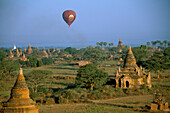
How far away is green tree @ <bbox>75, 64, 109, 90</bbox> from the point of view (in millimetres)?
38938

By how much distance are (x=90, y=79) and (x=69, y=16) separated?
27.5 ft

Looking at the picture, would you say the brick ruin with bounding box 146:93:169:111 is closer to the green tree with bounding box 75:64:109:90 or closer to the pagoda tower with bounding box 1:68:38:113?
the green tree with bounding box 75:64:109:90

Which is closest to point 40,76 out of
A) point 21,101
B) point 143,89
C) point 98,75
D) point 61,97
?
point 98,75

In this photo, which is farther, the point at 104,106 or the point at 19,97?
the point at 104,106

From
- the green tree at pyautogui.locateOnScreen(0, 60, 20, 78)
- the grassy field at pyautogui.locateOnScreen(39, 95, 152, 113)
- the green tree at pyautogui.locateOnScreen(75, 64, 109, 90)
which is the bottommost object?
the grassy field at pyautogui.locateOnScreen(39, 95, 152, 113)

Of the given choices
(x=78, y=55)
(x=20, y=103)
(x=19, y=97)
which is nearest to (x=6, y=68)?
(x=19, y=97)

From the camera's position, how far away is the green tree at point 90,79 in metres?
38.9

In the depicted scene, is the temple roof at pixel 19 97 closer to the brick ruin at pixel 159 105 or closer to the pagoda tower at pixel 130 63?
the brick ruin at pixel 159 105

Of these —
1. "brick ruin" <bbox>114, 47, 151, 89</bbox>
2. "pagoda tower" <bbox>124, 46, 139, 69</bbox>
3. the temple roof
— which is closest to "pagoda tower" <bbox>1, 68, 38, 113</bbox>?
the temple roof

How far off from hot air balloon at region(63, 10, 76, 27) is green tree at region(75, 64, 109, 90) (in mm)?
6510

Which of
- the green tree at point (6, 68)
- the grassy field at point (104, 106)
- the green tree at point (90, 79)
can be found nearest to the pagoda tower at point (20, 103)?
the grassy field at point (104, 106)

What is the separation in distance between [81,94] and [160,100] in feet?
29.8

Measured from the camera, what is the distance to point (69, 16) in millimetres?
41375

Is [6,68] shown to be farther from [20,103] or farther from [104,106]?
[20,103]
